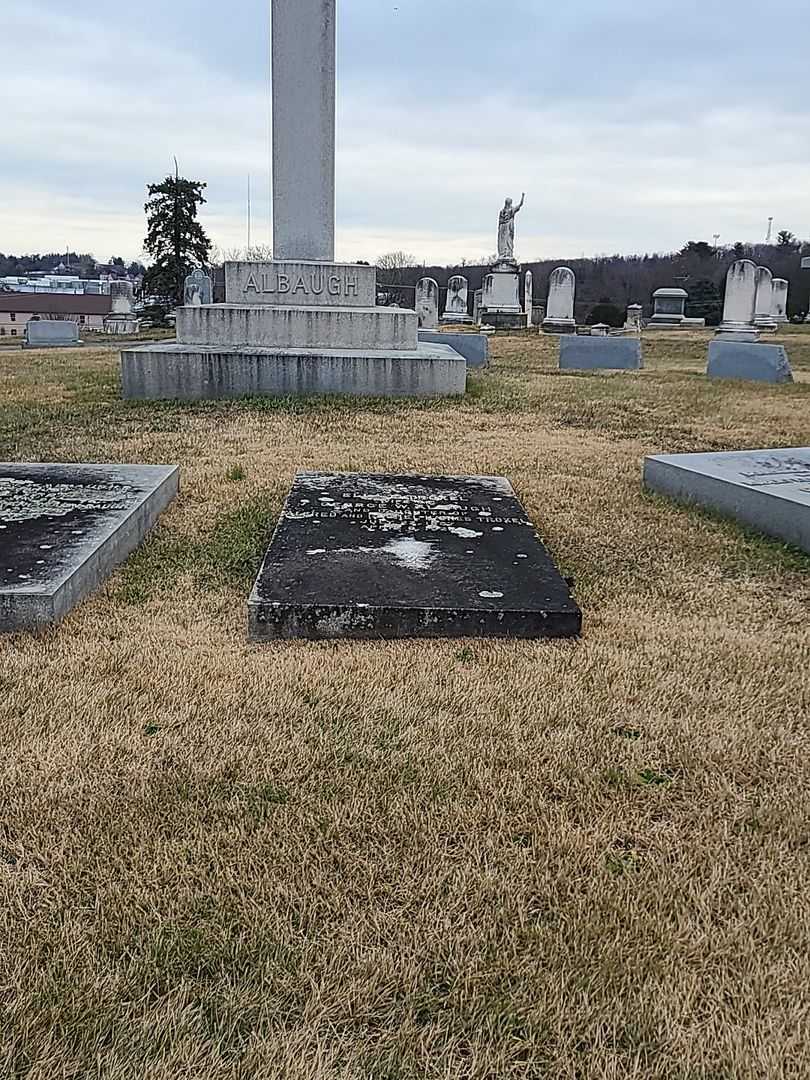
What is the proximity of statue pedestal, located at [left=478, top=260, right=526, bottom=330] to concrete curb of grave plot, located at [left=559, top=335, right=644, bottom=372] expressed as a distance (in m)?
9.91

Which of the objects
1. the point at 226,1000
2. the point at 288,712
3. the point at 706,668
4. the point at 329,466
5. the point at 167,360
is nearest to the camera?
the point at 226,1000

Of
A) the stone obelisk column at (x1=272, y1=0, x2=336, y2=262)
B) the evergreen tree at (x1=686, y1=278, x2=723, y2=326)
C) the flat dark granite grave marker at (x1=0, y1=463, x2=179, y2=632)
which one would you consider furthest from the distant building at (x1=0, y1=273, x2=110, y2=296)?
the flat dark granite grave marker at (x1=0, y1=463, x2=179, y2=632)

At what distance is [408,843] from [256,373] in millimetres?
6570

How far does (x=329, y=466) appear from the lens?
5426 mm

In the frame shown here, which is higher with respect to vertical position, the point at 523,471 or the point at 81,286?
the point at 81,286

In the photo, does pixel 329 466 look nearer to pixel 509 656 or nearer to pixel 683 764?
pixel 509 656

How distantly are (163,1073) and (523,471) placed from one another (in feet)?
14.9

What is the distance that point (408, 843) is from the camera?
1.74 m

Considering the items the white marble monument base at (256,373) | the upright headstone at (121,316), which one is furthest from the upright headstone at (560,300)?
the upright headstone at (121,316)

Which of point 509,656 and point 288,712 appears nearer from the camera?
point 288,712

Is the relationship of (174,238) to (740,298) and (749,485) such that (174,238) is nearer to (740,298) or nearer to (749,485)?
(740,298)

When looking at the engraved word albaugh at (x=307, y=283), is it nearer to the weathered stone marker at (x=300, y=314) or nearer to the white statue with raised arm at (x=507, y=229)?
the weathered stone marker at (x=300, y=314)

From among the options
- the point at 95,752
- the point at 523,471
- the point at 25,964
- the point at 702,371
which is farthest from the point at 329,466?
the point at 702,371

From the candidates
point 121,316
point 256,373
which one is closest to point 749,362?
point 256,373
